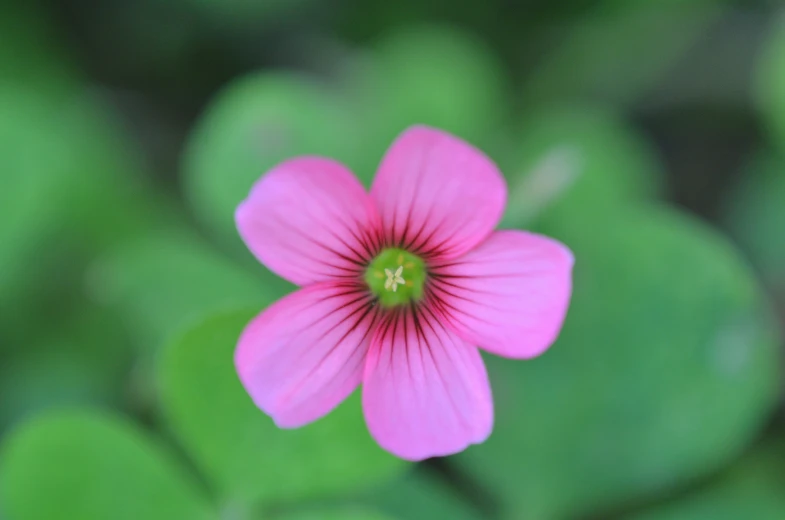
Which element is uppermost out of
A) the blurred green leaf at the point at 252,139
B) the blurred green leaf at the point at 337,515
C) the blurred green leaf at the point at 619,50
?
the blurred green leaf at the point at 619,50

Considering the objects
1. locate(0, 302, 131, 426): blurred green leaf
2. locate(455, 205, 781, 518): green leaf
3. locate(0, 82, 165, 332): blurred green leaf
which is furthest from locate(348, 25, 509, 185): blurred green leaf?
locate(0, 302, 131, 426): blurred green leaf

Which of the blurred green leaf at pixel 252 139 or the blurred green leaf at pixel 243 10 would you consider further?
the blurred green leaf at pixel 243 10

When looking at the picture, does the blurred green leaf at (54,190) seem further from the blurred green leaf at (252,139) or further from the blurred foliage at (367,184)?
the blurred green leaf at (252,139)

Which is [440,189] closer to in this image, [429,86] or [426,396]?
[426,396]

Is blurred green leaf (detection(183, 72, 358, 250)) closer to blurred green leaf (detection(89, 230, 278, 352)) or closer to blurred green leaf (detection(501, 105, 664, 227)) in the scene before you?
blurred green leaf (detection(89, 230, 278, 352))

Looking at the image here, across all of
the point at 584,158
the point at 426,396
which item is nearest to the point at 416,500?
the point at 426,396

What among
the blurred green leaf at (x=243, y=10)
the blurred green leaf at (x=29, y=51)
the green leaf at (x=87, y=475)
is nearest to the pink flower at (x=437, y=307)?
the green leaf at (x=87, y=475)

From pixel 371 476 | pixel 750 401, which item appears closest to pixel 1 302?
pixel 371 476
